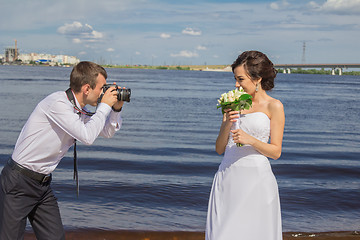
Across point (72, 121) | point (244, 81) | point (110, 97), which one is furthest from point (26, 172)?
point (244, 81)

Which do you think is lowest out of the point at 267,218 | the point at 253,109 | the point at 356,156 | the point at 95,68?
the point at 356,156

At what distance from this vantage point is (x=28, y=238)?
6859 millimetres

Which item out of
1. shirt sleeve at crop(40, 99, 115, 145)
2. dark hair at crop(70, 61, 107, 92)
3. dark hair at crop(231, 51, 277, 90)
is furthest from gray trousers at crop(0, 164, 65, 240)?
dark hair at crop(231, 51, 277, 90)

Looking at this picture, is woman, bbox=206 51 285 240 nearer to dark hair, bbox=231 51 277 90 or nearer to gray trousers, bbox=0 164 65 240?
dark hair, bbox=231 51 277 90

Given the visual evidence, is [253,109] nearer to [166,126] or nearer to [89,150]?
[89,150]

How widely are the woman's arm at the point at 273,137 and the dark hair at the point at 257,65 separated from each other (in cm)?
31

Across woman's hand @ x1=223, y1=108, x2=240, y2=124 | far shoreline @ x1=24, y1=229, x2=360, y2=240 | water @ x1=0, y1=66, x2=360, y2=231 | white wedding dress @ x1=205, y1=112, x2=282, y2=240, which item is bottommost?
water @ x1=0, y1=66, x2=360, y2=231

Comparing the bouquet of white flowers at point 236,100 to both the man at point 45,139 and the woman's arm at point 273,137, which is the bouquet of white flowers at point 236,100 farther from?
the man at point 45,139

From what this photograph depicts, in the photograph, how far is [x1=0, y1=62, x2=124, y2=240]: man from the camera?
388 cm

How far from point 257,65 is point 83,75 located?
1.69m

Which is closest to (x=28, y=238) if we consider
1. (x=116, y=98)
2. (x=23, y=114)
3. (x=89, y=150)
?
(x=116, y=98)

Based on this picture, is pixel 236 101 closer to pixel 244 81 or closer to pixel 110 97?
pixel 244 81

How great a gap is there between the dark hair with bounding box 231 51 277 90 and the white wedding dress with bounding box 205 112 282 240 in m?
0.40

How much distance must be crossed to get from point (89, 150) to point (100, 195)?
5.97 metres
